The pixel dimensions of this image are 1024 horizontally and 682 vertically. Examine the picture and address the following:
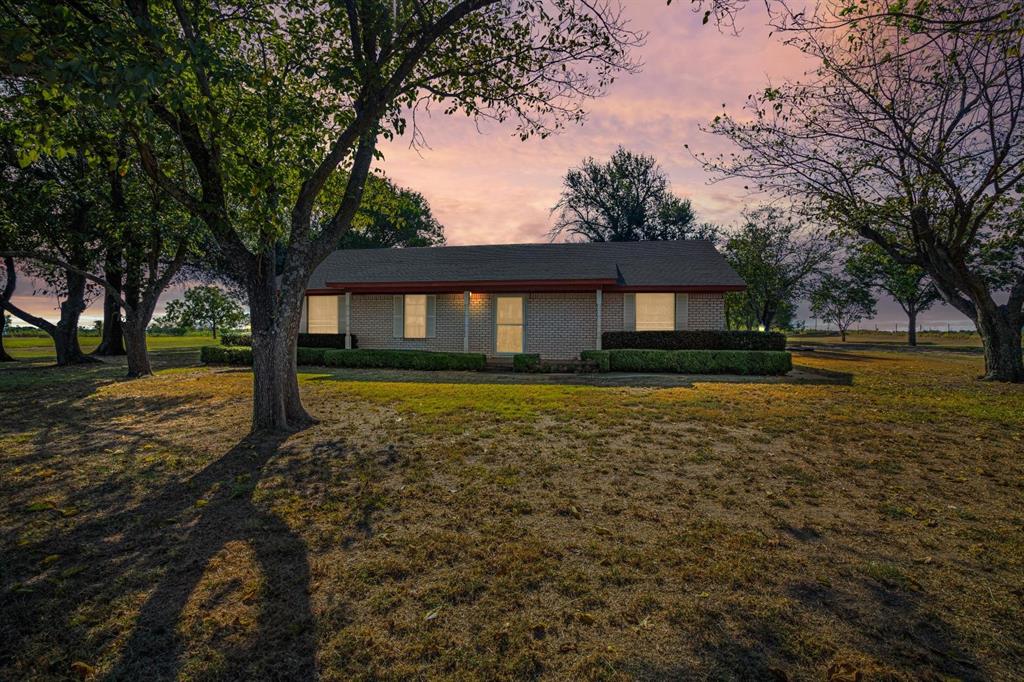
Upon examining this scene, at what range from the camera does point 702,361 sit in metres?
15.6

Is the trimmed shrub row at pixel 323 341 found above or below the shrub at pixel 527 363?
above

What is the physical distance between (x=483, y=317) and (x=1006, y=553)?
17.3 meters

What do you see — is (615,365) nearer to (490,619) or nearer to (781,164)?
(781,164)

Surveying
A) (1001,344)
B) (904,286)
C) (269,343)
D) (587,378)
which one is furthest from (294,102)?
(904,286)

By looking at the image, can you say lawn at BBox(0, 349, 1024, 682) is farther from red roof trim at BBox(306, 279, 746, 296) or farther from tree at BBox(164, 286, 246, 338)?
red roof trim at BBox(306, 279, 746, 296)

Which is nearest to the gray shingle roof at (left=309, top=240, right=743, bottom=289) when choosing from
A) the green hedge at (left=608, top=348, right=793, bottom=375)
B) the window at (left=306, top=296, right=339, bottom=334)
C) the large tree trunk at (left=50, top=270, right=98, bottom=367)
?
the window at (left=306, top=296, right=339, bottom=334)

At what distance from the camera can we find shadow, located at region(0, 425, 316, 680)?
244 centimetres

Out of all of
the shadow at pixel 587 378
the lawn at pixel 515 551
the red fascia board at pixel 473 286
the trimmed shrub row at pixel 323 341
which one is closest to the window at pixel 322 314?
the trimmed shrub row at pixel 323 341

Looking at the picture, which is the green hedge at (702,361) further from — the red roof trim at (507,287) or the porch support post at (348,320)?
the porch support post at (348,320)

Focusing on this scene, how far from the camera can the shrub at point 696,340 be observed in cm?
1691

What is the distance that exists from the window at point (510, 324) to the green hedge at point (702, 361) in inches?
191

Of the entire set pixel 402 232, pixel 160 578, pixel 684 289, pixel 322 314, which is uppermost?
pixel 402 232

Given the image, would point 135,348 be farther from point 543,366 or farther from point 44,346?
point 44,346

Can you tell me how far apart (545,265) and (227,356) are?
13686mm
